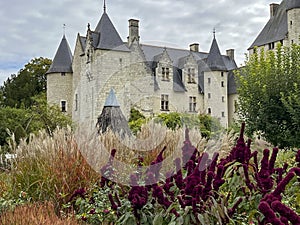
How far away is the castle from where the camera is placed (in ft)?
84.2

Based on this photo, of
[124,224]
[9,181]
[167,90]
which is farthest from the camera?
[167,90]

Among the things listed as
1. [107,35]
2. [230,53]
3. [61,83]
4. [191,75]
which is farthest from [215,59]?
[61,83]

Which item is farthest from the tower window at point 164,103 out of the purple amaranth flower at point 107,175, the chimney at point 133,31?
the purple amaranth flower at point 107,175

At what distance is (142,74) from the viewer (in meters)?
29.4

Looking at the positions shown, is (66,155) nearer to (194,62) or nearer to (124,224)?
(124,224)

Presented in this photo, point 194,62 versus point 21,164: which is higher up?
point 194,62

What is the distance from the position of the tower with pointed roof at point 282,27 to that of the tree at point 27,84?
18.2 meters

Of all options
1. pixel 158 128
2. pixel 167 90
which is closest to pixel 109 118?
pixel 158 128

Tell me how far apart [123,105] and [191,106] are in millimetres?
6115

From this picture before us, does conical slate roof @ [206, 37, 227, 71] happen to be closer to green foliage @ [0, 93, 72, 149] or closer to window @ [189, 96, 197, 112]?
window @ [189, 96, 197, 112]

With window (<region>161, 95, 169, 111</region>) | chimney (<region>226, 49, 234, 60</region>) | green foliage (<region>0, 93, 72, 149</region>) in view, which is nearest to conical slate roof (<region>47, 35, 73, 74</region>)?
green foliage (<region>0, 93, 72, 149</region>)

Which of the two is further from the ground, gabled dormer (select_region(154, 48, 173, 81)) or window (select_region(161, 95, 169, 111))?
gabled dormer (select_region(154, 48, 173, 81))

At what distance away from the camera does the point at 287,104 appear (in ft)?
38.0

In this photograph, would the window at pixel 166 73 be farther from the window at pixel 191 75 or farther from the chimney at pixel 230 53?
the chimney at pixel 230 53
